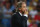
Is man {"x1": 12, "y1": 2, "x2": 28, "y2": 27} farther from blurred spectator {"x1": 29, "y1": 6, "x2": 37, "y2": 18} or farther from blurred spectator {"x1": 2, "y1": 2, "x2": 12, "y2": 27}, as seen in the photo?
blurred spectator {"x1": 29, "y1": 6, "x2": 37, "y2": 18}

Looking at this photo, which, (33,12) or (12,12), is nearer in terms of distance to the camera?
(12,12)

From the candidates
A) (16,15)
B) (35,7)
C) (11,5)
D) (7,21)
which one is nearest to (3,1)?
(11,5)

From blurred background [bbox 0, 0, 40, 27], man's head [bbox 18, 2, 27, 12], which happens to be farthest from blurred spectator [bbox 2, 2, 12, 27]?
man's head [bbox 18, 2, 27, 12]

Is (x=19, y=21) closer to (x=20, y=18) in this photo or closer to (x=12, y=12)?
(x=20, y=18)

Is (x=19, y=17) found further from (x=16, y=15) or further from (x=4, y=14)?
(x=4, y=14)

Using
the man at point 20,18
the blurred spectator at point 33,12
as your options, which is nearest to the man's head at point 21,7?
the man at point 20,18

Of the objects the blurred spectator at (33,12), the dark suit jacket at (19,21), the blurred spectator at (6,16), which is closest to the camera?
the dark suit jacket at (19,21)

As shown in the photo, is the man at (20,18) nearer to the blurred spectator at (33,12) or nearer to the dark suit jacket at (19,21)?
the dark suit jacket at (19,21)

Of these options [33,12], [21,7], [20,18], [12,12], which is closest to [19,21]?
[20,18]

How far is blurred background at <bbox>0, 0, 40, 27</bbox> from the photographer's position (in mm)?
3656

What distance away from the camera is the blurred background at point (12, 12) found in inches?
144

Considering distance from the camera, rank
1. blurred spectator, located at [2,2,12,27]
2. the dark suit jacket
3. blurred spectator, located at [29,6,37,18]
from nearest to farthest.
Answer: the dark suit jacket → blurred spectator, located at [2,2,12,27] → blurred spectator, located at [29,6,37,18]

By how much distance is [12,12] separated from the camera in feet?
12.0

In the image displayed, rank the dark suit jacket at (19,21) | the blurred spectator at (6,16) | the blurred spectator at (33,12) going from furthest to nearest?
the blurred spectator at (33,12), the blurred spectator at (6,16), the dark suit jacket at (19,21)
